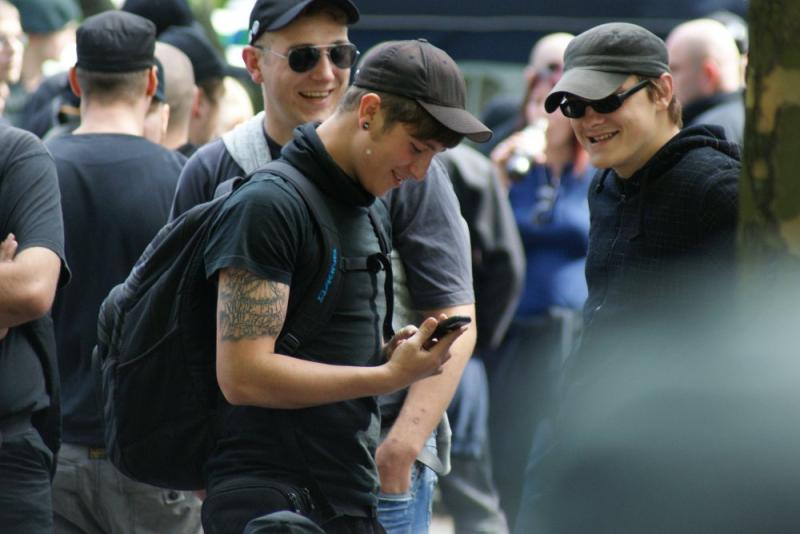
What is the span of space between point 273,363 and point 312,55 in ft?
4.66

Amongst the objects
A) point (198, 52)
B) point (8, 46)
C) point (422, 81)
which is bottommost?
point (8, 46)

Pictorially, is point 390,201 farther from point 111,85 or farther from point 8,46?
point 8,46

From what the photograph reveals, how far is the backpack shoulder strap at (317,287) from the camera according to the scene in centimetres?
388

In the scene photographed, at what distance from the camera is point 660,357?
354 cm

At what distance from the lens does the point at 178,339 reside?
395 cm

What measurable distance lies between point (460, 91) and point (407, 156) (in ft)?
0.73

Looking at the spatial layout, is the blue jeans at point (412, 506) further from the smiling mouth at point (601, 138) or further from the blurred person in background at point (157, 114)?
the blurred person in background at point (157, 114)

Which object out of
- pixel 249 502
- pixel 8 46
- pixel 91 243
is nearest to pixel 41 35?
pixel 8 46

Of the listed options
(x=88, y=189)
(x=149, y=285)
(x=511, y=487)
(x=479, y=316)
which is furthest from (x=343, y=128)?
(x=511, y=487)

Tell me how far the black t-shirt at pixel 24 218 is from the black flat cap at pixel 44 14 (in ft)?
16.7

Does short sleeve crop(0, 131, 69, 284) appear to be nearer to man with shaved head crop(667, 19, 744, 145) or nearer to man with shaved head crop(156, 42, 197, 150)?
man with shaved head crop(156, 42, 197, 150)

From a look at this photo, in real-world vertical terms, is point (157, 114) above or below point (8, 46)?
above

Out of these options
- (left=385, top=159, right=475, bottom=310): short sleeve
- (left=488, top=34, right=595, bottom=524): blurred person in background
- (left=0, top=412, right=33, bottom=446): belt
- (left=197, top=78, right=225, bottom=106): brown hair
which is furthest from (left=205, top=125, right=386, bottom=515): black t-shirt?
(left=488, top=34, right=595, bottom=524): blurred person in background

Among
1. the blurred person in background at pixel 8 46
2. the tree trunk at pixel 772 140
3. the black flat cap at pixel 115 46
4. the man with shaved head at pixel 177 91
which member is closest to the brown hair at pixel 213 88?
the man with shaved head at pixel 177 91
